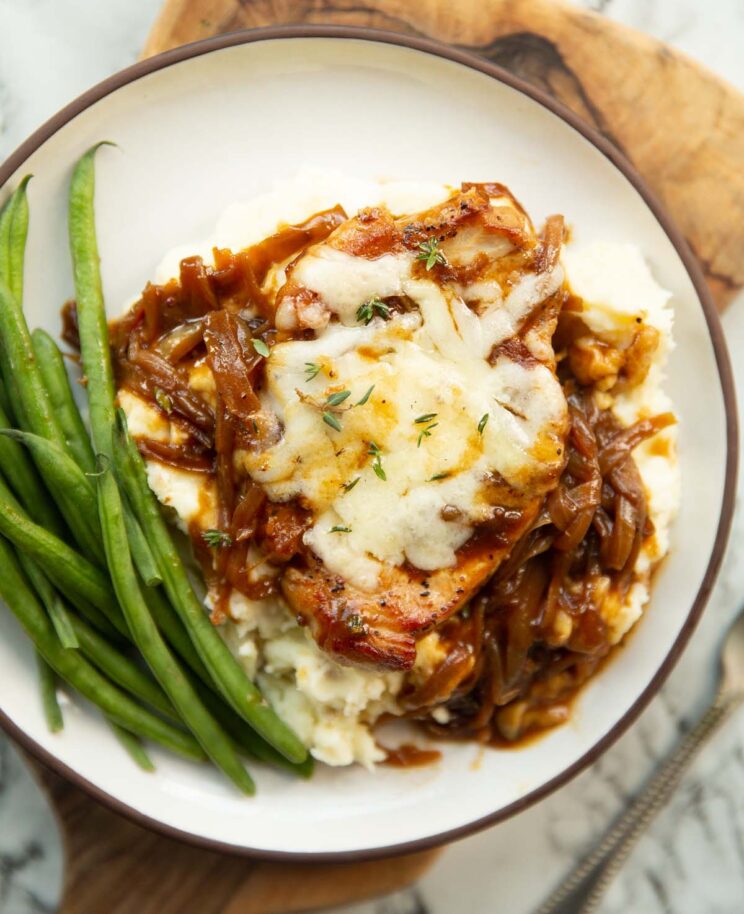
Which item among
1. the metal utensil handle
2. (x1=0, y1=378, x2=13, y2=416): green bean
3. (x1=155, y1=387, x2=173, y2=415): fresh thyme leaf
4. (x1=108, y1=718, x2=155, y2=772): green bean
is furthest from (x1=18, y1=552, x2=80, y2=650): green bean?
the metal utensil handle

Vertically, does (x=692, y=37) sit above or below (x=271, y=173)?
above

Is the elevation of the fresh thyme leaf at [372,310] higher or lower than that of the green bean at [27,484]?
higher

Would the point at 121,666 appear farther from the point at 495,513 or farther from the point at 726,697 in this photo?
the point at 726,697

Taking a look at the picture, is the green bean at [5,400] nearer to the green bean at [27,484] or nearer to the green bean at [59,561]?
the green bean at [27,484]

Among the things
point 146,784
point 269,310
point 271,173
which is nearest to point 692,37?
point 271,173

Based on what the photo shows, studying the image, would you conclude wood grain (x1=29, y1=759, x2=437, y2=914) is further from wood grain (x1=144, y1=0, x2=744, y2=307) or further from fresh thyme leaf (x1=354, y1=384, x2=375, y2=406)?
wood grain (x1=144, y1=0, x2=744, y2=307)

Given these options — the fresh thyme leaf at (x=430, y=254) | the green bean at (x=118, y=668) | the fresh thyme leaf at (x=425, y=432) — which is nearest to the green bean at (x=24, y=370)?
the green bean at (x=118, y=668)
